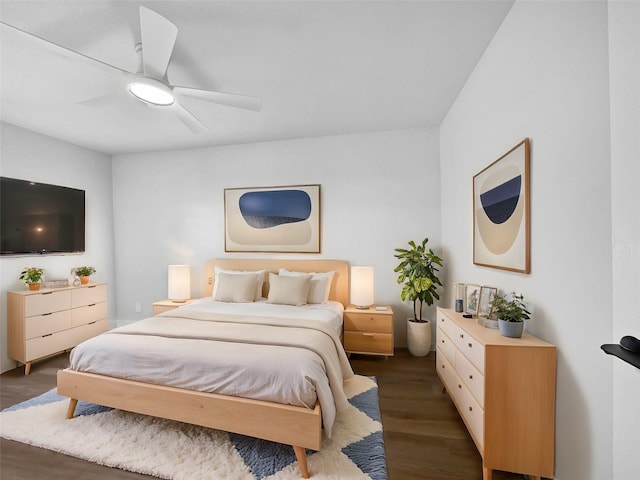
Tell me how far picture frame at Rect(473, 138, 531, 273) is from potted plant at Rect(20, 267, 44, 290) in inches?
180

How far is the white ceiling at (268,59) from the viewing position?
168 cm

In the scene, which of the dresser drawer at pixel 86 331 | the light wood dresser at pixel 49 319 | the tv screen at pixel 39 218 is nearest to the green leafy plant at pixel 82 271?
the light wood dresser at pixel 49 319

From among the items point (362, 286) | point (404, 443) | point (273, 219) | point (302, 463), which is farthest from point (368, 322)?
point (273, 219)

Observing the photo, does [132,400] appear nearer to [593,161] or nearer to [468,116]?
[593,161]

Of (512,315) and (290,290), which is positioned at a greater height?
(512,315)

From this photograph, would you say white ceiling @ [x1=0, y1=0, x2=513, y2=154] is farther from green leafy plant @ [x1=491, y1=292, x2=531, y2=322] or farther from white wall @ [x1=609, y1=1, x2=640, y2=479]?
green leafy plant @ [x1=491, y1=292, x2=531, y2=322]

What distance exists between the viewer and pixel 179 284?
3.76m

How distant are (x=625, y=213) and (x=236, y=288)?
3.32 meters

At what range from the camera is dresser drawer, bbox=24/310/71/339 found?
9.77 ft

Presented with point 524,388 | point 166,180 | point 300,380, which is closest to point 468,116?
point 524,388

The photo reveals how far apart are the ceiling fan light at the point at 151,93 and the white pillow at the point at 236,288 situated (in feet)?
6.78

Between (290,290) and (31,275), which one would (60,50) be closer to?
(290,290)

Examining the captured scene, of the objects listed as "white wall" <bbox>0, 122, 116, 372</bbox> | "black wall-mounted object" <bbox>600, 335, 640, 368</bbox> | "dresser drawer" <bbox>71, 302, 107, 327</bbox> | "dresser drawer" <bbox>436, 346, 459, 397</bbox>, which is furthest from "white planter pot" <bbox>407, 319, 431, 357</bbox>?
"white wall" <bbox>0, 122, 116, 372</bbox>

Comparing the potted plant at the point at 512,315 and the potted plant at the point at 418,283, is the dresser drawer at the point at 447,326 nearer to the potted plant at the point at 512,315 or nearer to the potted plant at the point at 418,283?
the potted plant at the point at 512,315
